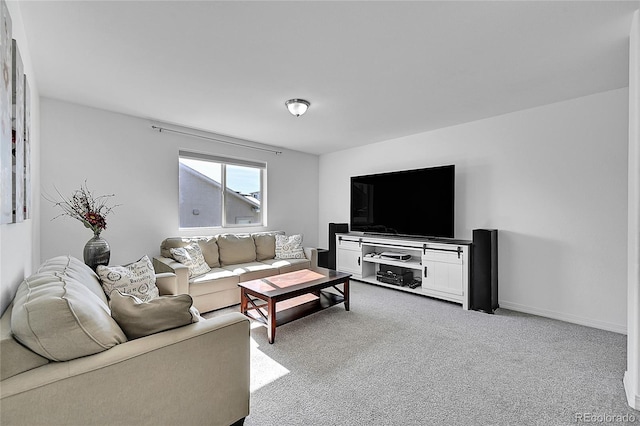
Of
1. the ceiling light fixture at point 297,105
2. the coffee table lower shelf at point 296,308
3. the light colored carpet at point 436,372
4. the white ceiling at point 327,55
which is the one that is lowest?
the light colored carpet at point 436,372

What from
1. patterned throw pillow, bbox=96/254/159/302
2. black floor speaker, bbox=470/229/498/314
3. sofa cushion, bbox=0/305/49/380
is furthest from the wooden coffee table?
sofa cushion, bbox=0/305/49/380

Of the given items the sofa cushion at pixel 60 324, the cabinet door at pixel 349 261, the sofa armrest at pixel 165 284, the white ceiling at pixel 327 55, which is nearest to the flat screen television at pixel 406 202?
the cabinet door at pixel 349 261

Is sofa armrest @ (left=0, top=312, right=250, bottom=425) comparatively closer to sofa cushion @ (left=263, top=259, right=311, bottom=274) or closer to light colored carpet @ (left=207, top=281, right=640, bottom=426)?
light colored carpet @ (left=207, top=281, right=640, bottom=426)

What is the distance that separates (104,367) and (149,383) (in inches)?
8.0

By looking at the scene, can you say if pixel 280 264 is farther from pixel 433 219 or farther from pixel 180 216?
pixel 433 219

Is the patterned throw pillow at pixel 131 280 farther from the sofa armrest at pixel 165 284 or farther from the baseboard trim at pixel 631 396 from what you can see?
the baseboard trim at pixel 631 396

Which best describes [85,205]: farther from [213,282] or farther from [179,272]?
[213,282]

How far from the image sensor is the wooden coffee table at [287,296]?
2.66 meters

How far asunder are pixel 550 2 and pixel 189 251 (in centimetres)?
391

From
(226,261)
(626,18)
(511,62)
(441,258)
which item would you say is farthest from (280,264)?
(626,18)

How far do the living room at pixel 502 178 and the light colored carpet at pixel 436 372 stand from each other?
1.76 feet

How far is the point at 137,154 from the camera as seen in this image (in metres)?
3.68

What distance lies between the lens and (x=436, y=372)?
7.04ft

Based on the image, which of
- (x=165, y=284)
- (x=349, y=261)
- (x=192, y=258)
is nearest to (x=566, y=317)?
(x=349, y=261)
